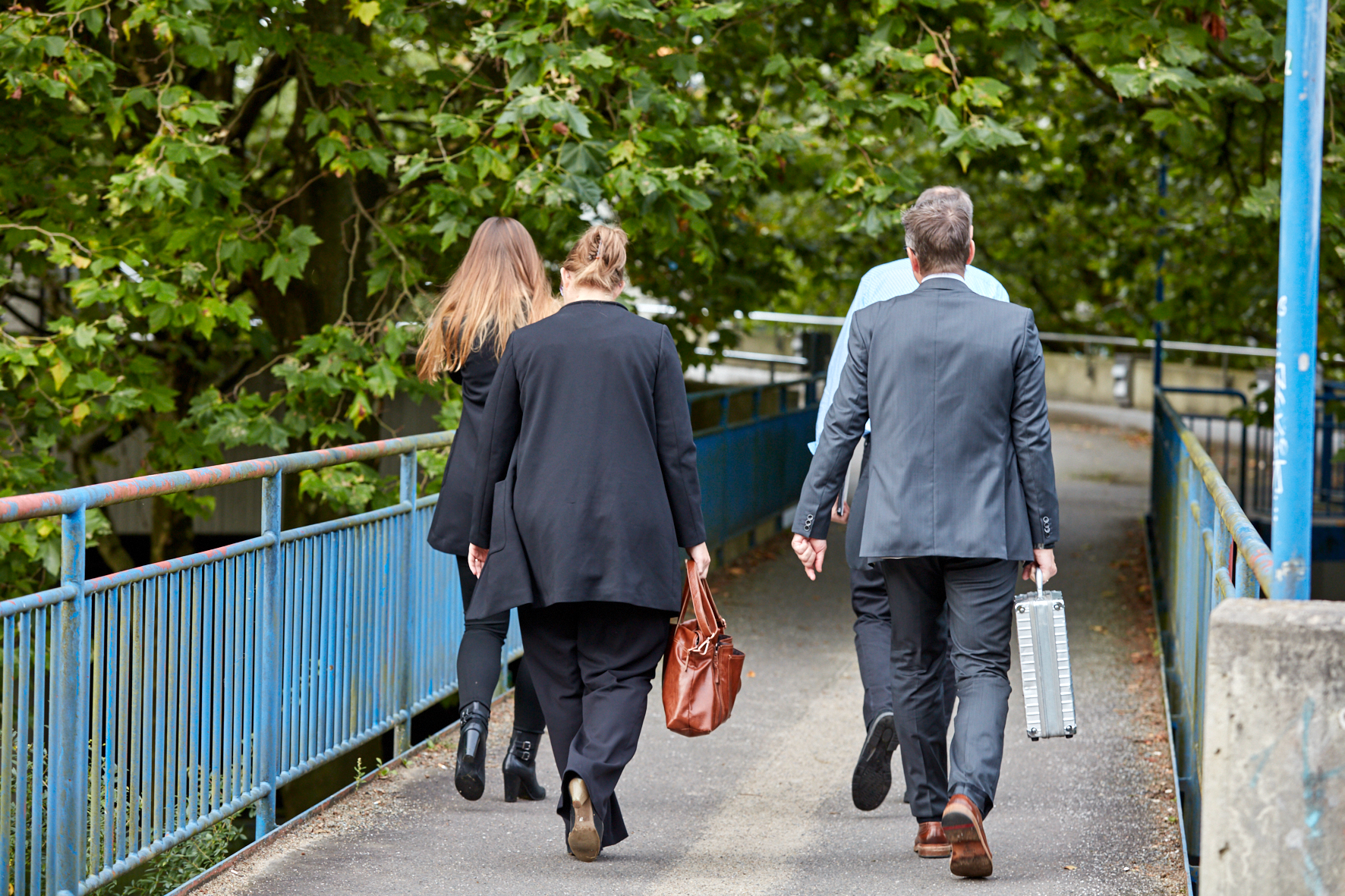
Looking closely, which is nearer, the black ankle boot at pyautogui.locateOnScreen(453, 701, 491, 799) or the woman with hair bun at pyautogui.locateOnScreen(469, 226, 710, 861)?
Result: the woman with hair bun at pyautogui.locateOnScreen(469, 226, 710, 861)

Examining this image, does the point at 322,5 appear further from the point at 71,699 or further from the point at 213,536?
the point at 213,536

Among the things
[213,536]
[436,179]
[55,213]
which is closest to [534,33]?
[436,179]

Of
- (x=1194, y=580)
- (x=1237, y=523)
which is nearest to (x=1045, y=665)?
(x=1237, y=523)

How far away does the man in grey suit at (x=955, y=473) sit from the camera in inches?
155

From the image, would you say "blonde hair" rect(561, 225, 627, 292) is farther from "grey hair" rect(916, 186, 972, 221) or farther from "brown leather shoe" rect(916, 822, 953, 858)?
"brown leather shoe" rect(916, 822, 953, 858)

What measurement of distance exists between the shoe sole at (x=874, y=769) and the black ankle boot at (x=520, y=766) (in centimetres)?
103

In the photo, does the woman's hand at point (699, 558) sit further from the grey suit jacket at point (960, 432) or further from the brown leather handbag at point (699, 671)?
the grey suit jacket at point (960, 432)

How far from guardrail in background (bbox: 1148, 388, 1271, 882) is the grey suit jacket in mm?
509

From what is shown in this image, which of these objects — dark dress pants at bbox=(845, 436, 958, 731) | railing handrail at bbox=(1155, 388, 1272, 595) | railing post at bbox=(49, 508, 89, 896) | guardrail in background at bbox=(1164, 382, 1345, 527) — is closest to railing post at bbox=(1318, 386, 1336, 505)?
guardrail in background at bbox=(1164, 382, 1345, 527)

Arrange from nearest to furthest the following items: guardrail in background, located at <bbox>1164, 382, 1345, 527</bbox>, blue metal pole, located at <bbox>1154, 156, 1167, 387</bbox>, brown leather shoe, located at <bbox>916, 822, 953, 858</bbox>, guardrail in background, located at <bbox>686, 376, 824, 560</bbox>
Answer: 1. brown leather shoe, located at <bbox>916, 822, 953, 858</bbox>
2. guardrail in background, located at <bbox>686, 376, 824, 560</bbox>
3. blue metal pole, located at <bbox>1154, 156, 1167, 387</bbox>
4. guardrail in background, located at <bbox>1164, 382, 1345, 527</bbox>

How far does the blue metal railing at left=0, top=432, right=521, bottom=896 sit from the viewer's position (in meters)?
A: 3.32

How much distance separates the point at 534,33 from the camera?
21.9 feet

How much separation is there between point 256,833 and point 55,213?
4430 millimetres

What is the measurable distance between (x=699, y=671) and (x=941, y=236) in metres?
1.37
